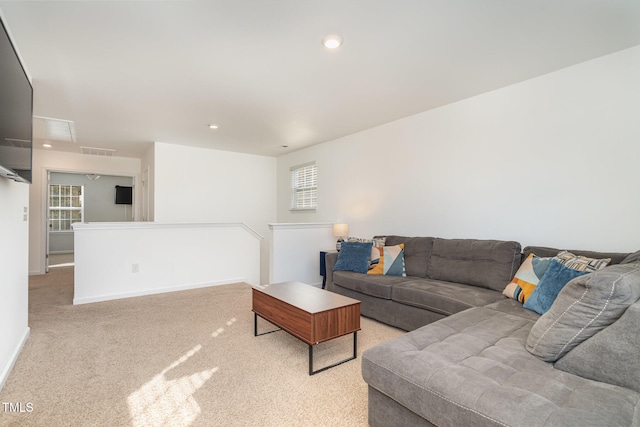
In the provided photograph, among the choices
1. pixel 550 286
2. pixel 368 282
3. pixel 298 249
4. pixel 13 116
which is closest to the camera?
pixel 13 116

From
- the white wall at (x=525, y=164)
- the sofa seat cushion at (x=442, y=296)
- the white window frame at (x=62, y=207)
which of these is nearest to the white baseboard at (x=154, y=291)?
the white wall at (x=525, y=164)

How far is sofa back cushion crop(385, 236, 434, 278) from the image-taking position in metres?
3.37

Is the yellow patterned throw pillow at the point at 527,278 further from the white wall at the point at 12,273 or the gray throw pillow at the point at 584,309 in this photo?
the white wall at the point at 12,273

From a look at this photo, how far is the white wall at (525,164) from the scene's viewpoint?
2.43 m

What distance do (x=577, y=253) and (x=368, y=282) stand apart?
1768mm

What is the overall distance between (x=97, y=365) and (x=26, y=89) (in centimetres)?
210

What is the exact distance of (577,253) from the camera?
2.39m

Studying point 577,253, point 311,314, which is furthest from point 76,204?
point 577,253

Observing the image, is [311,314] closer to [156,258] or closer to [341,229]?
[341,229]

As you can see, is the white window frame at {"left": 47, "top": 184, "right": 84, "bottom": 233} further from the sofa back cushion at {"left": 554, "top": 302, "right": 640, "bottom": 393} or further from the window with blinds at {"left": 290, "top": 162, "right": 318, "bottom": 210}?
the sofa back cushion at {"left": 554, "top": 302, "right": 640, "bottom": 393}

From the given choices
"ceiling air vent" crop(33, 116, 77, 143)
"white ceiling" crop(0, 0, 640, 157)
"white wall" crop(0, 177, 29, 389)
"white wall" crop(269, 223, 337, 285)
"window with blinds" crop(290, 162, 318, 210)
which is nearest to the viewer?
"white ceiling" crop(0, 0, 640, 157)

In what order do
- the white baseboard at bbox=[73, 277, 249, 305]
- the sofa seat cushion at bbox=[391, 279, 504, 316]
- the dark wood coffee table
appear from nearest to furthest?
the dark wood coffee table → the sofa seat cushion at bbox=[391, 279, 504, 316] → the white baseboard at bbox=[73, 277, 249, 305]

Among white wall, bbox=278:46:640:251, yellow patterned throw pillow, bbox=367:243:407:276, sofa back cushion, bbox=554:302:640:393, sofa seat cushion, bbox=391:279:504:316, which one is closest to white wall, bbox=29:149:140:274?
white wall, bbox=278:46:640:251

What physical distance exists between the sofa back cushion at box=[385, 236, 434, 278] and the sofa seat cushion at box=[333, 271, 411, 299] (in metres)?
0.18
